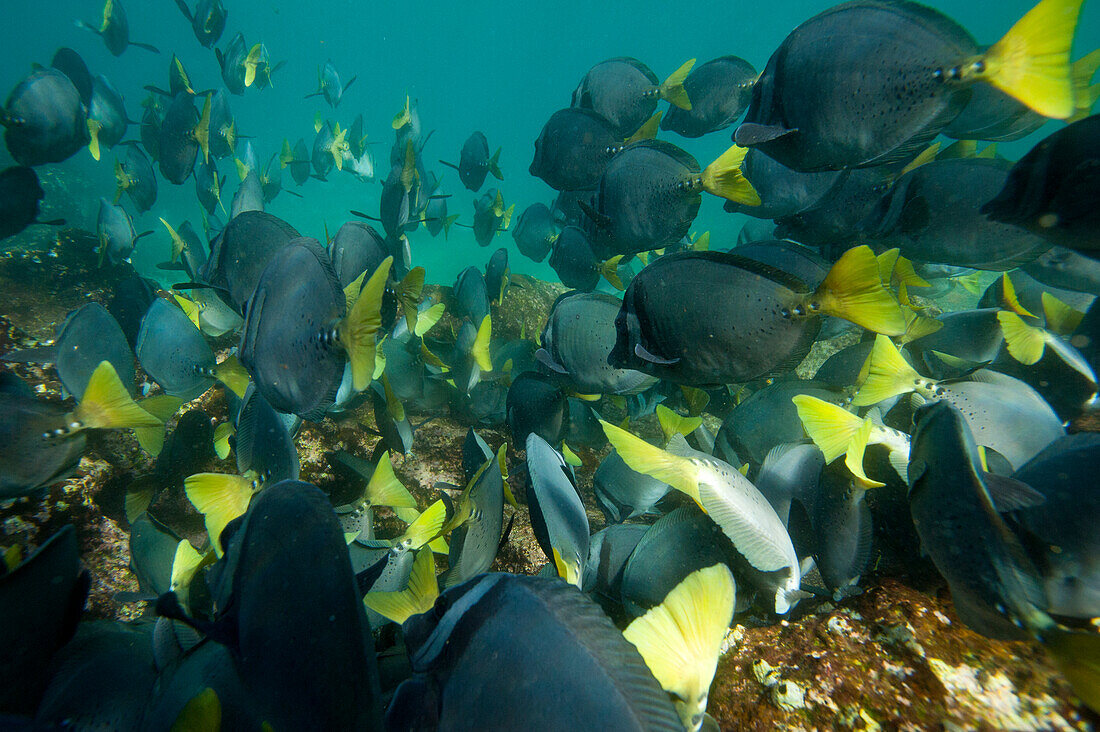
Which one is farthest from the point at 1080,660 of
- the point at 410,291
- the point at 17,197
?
the point at 17,197

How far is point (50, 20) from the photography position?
61031mm

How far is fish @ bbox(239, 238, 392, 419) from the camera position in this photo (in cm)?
167

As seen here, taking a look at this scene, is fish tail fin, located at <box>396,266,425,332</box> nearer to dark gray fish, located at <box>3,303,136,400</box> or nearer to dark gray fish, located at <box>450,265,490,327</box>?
dark gray fish, located at <box>450,265,490,327</box>

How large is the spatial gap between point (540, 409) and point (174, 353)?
246 cm

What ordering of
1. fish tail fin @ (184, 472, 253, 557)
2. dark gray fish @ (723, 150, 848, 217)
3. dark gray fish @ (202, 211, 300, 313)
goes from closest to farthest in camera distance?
fish tail fin @ (184, 472, 253, 557), dark gray fish @ (202, 211, 300, 313), dark gray fish @ (723, 150, 848, 217)

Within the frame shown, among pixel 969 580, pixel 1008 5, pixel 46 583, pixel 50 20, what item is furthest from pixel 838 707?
pixel 50 20

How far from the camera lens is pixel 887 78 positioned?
1.68 metres

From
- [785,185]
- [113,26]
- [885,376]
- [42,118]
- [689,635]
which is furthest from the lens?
[113,26]

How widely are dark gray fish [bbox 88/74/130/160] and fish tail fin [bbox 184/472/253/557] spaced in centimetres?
652

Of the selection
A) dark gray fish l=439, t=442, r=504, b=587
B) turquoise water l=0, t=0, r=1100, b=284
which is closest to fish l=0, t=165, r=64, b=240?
dark gray fish l=439, t=442, r=504, b=587

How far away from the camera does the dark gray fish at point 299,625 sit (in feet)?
3.18

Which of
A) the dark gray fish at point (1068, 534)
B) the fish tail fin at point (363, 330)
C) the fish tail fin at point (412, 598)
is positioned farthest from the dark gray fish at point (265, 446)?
the dark gray fish at point (1068, 534)

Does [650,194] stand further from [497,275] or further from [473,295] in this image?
[497,275]

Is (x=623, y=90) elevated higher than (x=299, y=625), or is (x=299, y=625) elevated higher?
(x=623, y=90)
